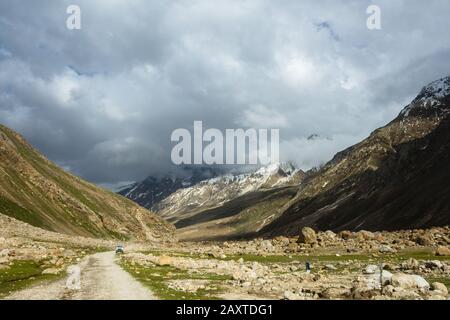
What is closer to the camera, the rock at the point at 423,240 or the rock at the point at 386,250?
the rock at the point at 386,250

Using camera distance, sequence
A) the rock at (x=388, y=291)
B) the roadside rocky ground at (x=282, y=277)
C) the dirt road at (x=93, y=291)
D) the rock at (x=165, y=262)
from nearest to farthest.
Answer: the dirt road at (x=93, y=291), the rock at (x=388, y=291), the roadside rocky ground at (x=282, y=277), the rock at (x=165, y=262)

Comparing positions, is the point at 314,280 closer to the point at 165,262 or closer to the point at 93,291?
the point at 93,291

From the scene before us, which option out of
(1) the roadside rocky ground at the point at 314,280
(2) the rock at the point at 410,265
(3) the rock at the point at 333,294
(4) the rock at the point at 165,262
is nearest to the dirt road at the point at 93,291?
(1) the roadside rocky ground at the point at 314,280

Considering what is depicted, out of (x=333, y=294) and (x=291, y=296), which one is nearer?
(x=291, y=296)

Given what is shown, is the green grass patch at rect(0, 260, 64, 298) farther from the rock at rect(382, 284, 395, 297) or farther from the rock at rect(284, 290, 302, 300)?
the rock at rect(382, 284, 395, 297)

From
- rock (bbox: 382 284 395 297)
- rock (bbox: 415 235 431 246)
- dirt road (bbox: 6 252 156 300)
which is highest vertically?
rock (bbox: 415 235 431 246)

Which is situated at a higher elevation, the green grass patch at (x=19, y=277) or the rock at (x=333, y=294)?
the rock at (x=333, y=294)

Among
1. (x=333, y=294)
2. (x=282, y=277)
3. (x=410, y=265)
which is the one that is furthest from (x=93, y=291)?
(x=410, y=265)

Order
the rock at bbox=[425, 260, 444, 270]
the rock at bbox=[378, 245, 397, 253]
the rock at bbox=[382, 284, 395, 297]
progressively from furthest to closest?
the rock at bbox=[378, 245, 397, 253]
the rock at bbox=[425, 260, 444, 270]
the rock at bbox=[382, 284, 395, 297]

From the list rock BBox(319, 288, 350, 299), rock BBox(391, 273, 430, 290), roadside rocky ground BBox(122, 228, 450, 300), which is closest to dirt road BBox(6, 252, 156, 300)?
roadside rocky ground BBox(122, 228, 450, 300)

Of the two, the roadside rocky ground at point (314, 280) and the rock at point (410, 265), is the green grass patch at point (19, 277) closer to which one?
the roadside rocky ground at point (314, 280)
